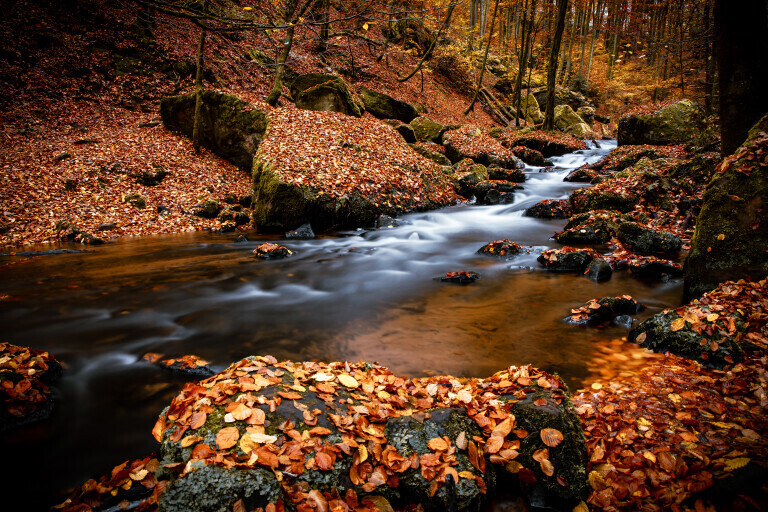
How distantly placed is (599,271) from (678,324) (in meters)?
2.74

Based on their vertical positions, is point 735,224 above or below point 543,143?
below

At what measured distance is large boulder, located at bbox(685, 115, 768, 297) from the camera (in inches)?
163

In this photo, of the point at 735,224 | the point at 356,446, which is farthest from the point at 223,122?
the point at 735,224

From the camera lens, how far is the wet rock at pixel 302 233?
9.84 meters

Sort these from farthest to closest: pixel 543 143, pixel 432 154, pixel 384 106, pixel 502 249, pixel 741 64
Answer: pixel 543 143 → pixel 384 106 → pixel 432 154 → pixel 502 249 → pixel 741 64

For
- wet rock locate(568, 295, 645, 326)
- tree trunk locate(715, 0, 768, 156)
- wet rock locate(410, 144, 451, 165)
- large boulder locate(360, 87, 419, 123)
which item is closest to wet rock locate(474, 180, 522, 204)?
wet rock locate(410, 144, 451, 165)

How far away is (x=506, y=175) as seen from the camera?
→ 15.6 metres

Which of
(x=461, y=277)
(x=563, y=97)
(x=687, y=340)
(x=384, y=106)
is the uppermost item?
(x=563, y=97)

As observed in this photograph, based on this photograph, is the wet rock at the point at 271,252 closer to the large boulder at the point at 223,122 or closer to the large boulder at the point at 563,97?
the large boulder at the point at 223,122

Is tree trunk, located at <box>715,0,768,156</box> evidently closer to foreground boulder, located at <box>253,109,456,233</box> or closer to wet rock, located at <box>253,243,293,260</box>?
foreground boulder, located at <box>253,109,456,233</box>

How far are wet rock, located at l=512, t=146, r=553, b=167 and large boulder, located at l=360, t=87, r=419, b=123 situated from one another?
611cm

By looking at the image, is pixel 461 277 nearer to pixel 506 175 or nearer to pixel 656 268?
pixel 656 268

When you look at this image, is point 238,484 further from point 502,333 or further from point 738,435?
point 502,333

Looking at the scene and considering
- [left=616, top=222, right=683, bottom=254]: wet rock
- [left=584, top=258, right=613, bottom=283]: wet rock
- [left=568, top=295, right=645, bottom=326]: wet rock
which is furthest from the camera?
[left=616, top=222, right=683, bottom=254]: wet rock
